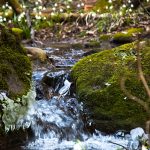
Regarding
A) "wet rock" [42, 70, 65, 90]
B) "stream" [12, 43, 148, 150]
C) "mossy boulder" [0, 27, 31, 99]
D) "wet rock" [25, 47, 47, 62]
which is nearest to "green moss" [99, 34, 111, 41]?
"wet rock" [25, 47, 47, 62]

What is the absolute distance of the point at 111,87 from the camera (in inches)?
A: 182

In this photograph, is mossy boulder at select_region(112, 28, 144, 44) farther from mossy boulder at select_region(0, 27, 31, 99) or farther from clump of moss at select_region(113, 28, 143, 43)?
mossy boulder at select_region(0, 27, 31, 99)

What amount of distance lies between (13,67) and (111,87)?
1.09 metres

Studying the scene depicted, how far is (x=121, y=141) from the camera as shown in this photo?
4344 millimetres

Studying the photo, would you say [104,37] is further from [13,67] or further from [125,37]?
[13,67]

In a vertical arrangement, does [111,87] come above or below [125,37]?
below

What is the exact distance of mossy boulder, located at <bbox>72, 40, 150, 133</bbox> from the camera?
439 cm

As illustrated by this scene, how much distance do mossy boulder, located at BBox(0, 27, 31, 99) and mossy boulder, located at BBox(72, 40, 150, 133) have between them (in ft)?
2.45

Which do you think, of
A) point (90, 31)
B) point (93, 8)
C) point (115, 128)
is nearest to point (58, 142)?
point (115, 128)

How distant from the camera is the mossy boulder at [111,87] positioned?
439cm

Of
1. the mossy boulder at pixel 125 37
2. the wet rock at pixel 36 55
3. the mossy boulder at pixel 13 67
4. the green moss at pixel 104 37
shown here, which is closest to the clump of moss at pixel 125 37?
the mossy boulder at pixel 125 37

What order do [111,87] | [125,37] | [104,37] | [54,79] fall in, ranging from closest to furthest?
1. [111,87]
2. [54,79]
3. [125,37]
4. [104,37]

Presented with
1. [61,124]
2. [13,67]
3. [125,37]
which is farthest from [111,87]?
[125,37]

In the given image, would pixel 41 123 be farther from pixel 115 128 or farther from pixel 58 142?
pixel 115 128
